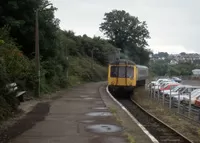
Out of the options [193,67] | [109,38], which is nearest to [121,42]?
[109,38]

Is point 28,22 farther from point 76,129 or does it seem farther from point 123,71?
point 76,129

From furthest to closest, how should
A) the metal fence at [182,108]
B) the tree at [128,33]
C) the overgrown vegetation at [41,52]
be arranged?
Result: the tree at [128,33], the overgrown vegetation at [41,52], the metal fence at [182,108]

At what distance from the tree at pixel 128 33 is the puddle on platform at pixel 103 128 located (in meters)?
95.8

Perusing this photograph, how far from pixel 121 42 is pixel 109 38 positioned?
397 cm

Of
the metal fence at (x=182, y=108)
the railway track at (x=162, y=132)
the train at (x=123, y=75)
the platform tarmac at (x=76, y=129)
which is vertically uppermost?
the train at (x=123, y=75)

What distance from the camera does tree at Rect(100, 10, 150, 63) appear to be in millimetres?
110188

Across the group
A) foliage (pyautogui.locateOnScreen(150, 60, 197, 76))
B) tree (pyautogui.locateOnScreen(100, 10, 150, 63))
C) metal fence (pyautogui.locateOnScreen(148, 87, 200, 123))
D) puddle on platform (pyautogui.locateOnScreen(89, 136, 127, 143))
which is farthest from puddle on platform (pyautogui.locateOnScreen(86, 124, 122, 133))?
foliage (pyautogui.locateOnScreen(150, 60, 197, 76))

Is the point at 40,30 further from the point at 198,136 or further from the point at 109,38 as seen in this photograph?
the point at 109,38

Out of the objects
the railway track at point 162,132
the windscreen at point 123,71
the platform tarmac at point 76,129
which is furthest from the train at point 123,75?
the platform tarmac at point 76,129

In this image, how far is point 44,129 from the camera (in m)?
12.3

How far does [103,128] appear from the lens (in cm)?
1263

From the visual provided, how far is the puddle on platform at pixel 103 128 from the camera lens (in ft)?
39.6

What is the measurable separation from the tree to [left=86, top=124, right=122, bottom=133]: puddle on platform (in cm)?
9582

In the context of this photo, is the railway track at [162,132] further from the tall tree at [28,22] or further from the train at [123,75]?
the tall tree at [28,22]
